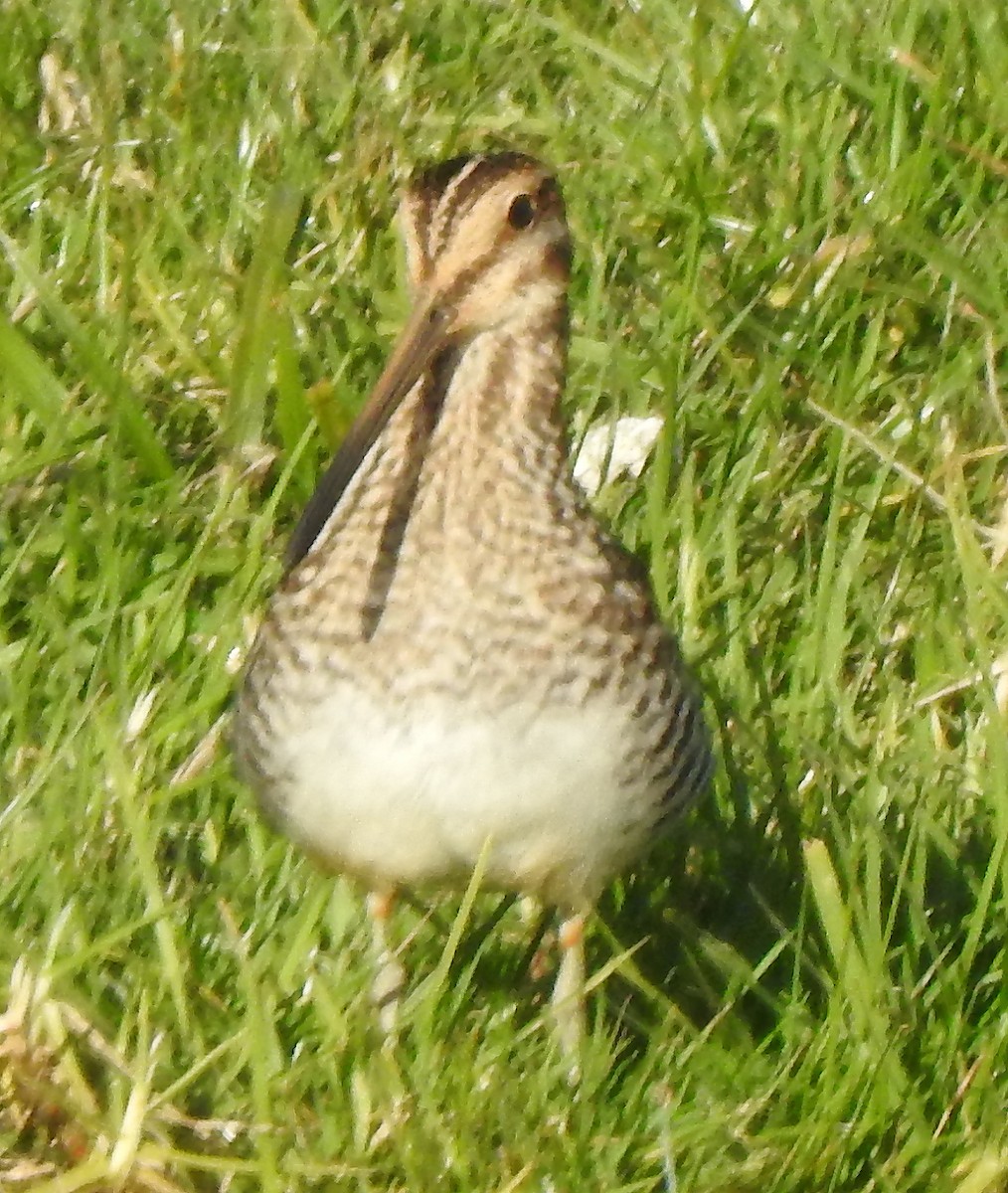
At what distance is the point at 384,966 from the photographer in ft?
9.91

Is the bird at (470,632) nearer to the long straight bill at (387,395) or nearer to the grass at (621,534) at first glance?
the long straight bill at (387,395)

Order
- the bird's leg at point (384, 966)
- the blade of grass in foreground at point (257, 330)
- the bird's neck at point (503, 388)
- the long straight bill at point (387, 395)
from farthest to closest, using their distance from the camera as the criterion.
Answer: the blade of grass in foreground at point (257, 330) → the bird's leg at point (384, 966) → the bird's neck at point (503, 388) → the long straight bill at point (387, 395)

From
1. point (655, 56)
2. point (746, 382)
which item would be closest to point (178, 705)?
point (746, 382)

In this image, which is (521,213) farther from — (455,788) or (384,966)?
(384,966)

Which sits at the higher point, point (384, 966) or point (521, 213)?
point (521, 213)

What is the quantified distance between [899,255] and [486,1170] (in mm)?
2054

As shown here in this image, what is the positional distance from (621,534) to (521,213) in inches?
44.1

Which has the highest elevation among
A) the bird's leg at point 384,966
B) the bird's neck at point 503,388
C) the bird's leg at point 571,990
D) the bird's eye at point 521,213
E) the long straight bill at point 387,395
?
the bird's eye at point 521,213

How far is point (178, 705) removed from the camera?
335 cm

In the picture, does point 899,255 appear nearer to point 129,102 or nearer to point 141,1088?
point 129,102

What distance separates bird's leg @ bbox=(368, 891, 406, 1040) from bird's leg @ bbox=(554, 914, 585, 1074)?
7.5 inches

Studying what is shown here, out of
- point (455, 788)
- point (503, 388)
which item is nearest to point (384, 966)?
point (455, 788)

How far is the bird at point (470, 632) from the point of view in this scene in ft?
8.94

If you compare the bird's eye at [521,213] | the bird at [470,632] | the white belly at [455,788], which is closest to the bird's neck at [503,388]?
the bird at [470,632]
